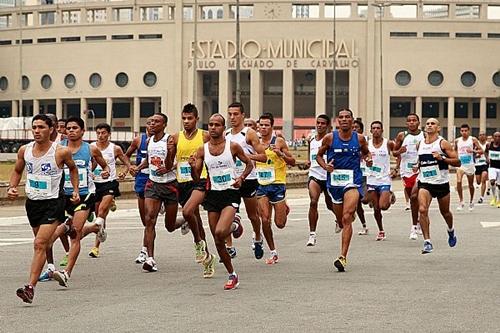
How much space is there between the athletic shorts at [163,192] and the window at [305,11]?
→ 297 feet

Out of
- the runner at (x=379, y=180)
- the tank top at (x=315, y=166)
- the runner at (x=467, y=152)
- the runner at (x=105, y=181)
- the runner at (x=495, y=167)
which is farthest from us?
the runner at (x=495, y=167)

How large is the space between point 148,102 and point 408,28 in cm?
2618

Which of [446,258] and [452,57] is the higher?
[452,57]

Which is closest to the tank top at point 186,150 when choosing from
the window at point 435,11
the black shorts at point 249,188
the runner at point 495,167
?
the black shorts at point 249,188

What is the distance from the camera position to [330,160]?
14.7 meters

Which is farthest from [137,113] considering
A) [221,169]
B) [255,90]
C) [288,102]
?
[221,169]

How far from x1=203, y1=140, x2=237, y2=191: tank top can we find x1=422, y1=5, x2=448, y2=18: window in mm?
92886

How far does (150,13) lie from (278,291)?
97.5 m

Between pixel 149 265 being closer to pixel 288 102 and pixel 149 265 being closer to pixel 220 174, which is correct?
pixel 220 174

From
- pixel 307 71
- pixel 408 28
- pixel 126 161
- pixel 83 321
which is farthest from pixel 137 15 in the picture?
pixel 83 321

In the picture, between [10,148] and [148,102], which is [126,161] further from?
[148,102]

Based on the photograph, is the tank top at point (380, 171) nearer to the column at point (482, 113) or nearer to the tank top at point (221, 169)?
the tank top at point (221, 169)

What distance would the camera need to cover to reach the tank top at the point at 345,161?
47.3 feet

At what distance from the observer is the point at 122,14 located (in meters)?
108
